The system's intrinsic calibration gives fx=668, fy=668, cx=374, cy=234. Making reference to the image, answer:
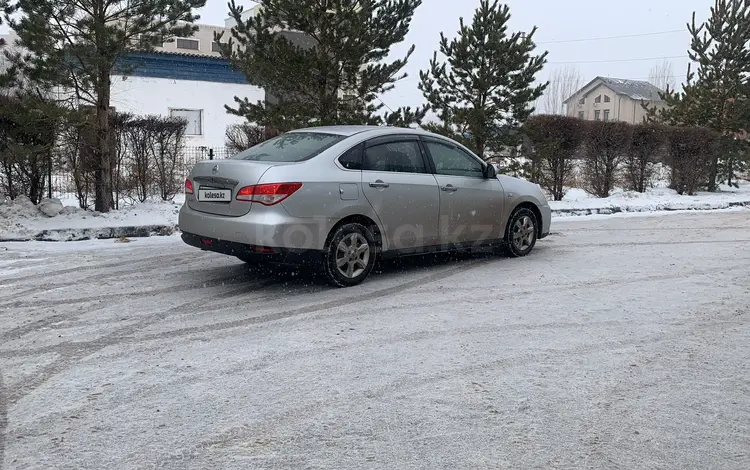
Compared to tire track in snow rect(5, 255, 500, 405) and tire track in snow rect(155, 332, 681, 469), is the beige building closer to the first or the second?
tire track in snow rect(5, 255, 500, 405)

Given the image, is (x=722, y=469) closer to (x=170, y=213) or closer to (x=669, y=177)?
(x=170, y=213)

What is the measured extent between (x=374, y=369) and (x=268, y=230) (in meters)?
2.18

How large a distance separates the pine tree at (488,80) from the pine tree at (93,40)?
20.6 feet

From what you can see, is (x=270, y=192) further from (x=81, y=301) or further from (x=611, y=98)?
(x=611, y=98)

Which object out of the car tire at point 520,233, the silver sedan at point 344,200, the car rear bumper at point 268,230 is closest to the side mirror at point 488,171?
the silver sedan at point 344,200

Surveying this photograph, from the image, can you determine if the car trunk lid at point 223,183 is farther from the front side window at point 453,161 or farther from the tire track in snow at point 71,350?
the front side window at point 453,161

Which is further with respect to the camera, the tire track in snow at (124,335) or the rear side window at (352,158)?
the rear side window at (352,158)

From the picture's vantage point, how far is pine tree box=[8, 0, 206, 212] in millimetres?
9836

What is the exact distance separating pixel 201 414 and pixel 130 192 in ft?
30.8

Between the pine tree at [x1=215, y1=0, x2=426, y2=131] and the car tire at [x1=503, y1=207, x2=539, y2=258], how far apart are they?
4.66m

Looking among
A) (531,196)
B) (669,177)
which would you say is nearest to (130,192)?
(531,196)

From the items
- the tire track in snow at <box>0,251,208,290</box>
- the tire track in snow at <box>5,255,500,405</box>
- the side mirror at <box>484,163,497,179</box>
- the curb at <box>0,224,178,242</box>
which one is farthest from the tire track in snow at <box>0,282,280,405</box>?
the curb at <box>0,224,178,242</box>

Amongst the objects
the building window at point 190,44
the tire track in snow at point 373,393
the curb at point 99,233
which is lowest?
the tire track in snow at point 373,393

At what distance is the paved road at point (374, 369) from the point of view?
10.6 ft
